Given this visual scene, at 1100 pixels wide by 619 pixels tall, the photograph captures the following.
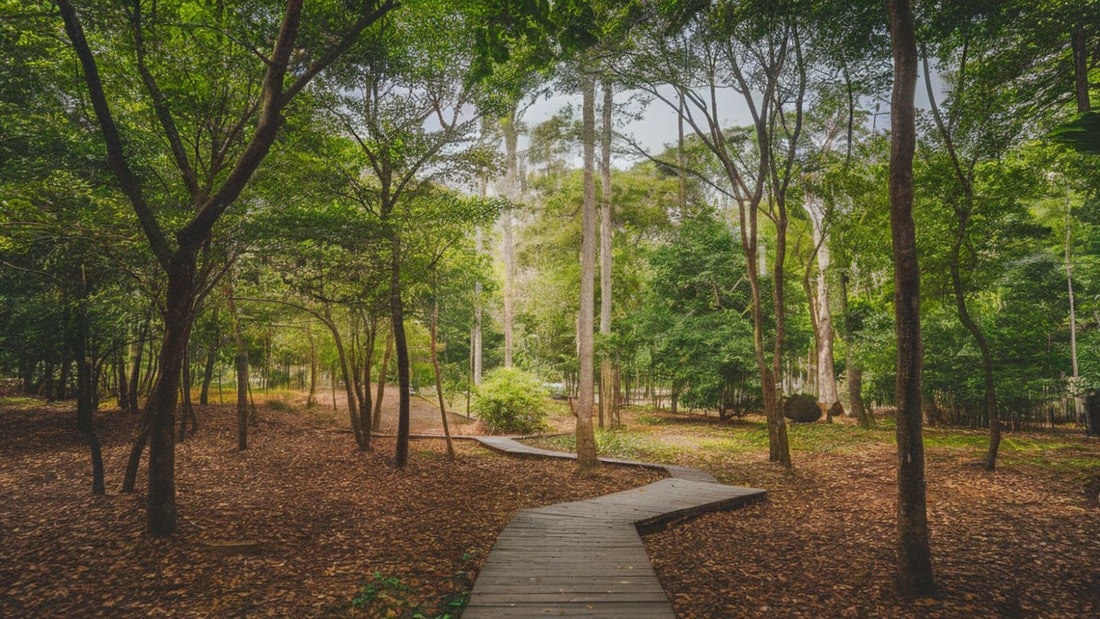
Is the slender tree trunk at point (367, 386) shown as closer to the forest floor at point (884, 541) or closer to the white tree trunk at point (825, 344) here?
the forest floor at point (884, 541)

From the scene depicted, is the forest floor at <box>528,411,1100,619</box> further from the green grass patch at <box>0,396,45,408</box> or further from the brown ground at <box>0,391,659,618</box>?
the green grass patch at <box>0,396,45,408</box>

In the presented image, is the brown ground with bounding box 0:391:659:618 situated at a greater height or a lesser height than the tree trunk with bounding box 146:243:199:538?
lesser

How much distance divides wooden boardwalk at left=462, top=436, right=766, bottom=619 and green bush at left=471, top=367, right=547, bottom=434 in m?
9.25

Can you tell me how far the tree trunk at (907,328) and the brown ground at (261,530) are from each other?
13.3 feet

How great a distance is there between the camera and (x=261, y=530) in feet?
19.7

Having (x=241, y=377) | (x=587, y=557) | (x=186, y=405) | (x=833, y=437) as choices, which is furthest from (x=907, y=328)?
(x=186, y=405)

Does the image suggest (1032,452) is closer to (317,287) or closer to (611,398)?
(611,398)

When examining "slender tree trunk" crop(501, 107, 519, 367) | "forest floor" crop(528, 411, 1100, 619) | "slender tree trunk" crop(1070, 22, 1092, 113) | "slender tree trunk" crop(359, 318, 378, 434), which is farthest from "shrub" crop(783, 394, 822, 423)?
"slender tree trunk" crop(359, 318, 378, 434)

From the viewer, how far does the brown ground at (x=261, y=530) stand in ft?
14.4

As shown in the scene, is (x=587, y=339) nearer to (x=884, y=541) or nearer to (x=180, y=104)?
(x=884, y=541)

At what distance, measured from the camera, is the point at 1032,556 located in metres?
4.93

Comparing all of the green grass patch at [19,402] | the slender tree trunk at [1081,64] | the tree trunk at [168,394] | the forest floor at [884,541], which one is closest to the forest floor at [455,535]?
the forest floor at [884,541]

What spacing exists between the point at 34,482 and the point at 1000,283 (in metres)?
21.1

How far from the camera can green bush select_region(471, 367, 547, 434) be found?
55.4 feet
